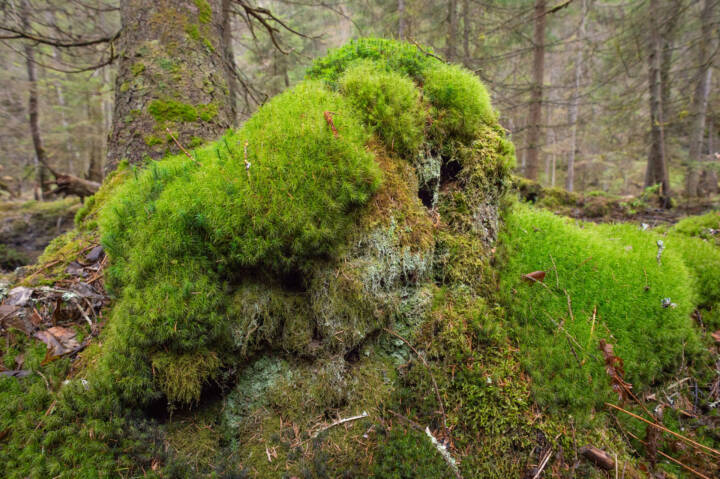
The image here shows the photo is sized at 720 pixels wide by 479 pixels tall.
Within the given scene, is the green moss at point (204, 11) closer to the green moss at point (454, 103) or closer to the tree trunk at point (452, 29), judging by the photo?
the green moss at point (454, 103)

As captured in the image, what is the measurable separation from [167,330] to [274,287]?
70 cm

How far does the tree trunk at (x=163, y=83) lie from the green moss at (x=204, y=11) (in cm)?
1

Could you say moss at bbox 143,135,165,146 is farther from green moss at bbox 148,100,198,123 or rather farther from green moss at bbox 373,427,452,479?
green moss at bbox 373,427,452,479

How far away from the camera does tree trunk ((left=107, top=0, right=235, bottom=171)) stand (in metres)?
3.54

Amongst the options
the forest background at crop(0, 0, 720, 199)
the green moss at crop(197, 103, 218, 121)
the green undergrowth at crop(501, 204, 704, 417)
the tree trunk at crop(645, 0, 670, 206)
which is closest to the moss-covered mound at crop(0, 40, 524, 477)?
the green undergrowth at crop(501, 204, 704, 417)

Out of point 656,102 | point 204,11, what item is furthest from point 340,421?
point 656,102

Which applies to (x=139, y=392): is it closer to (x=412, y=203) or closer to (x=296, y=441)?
(x=296, y=441)

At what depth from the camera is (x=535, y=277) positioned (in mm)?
2828

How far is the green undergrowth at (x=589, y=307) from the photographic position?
2411 mm

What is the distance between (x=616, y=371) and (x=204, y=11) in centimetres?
593

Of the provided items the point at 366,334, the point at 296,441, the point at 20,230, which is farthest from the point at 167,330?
the point at 20,230

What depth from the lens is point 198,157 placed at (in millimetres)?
2705

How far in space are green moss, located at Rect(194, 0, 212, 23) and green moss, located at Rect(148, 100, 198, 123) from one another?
1238mm

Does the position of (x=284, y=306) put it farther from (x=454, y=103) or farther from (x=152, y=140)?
(x=152, y=140)
